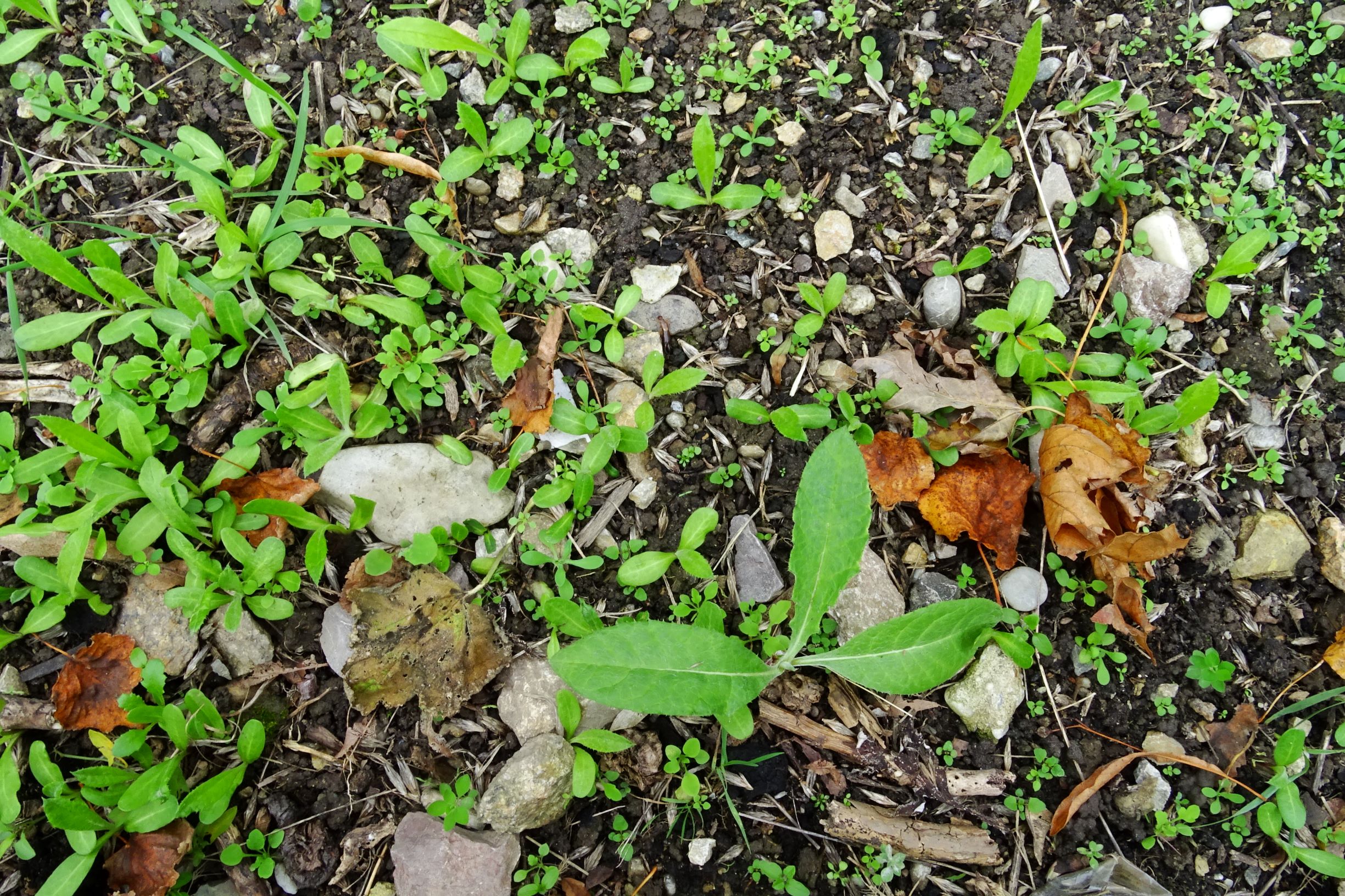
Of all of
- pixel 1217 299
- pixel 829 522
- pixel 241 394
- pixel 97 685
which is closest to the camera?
pixel 829 522

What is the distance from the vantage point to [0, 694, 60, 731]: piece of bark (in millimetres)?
2393

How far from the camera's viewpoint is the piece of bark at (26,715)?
239 cm

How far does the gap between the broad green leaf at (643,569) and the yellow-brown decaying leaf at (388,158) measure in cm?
152

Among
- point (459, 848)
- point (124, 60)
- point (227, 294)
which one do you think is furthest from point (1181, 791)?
point (124, 60)

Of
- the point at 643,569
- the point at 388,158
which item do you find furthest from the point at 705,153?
the point at 643,569

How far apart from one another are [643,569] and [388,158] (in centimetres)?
170

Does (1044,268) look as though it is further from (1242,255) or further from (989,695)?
(989,695)

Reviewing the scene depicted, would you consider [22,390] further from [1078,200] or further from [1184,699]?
[1184,699]

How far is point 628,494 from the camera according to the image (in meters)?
2.65

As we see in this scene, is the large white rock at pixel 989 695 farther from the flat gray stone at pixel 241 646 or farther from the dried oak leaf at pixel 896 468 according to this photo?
the flat gray stone at pixel 241 646

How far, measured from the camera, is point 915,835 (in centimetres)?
239

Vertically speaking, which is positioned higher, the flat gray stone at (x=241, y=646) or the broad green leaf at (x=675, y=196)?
the broad green leaf at (x=675, y=196)

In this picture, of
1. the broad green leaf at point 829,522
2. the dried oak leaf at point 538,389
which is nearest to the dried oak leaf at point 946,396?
the broad green leaf at point 829,522

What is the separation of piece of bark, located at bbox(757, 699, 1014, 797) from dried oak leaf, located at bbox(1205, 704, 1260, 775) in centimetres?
66
